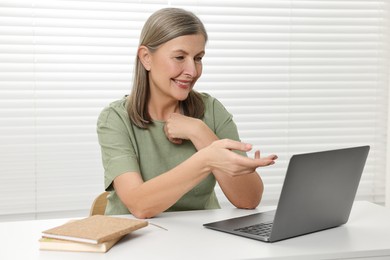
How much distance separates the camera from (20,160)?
2762 millimetres

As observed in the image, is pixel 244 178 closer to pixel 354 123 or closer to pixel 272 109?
pixel 272 109

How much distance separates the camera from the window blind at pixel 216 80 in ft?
9.01

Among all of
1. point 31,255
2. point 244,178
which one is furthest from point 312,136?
point 31,255

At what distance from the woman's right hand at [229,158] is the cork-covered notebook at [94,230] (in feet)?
0.89

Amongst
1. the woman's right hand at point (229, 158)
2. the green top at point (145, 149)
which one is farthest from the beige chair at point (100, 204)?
the woman's right hand at point (229, 158)

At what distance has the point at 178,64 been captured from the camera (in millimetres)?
2070

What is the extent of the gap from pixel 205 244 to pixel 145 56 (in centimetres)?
86

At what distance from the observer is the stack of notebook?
146 cm

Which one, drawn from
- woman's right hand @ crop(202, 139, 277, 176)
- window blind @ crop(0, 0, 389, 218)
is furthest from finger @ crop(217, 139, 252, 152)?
window blind @ crop(0, 0, 389, 218)

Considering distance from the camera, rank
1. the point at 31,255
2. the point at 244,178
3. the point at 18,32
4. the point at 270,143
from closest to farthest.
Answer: the point at 31,255 → the point at 244,178 → the point at 18,32 → the point at 270,143

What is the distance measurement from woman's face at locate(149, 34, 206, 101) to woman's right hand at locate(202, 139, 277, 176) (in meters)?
0.38

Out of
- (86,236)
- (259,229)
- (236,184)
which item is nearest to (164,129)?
(236,184)

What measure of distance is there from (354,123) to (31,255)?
216cm

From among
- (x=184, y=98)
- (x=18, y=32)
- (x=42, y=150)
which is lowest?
(x=42, y=150)
